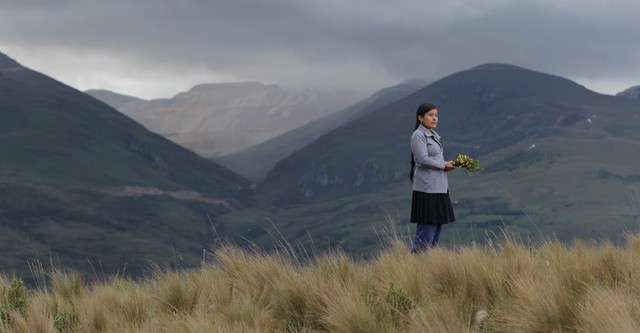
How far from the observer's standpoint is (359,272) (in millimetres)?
7672

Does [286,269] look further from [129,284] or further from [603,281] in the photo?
[603,281]

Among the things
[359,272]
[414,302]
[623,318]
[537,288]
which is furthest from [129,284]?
[623,318]

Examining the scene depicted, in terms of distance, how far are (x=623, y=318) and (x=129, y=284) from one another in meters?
6.23

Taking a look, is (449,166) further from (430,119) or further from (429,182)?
(430,119)

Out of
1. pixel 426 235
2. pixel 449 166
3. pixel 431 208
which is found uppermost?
pixel 449 166

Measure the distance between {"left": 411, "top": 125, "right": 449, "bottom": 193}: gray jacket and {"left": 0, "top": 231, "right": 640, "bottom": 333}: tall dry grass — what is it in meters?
1.92

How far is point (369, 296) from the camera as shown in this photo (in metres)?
6.38

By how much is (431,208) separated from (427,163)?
2.18 ft

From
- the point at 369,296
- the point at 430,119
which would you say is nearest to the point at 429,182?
the point at 430,119

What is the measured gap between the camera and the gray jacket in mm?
10648

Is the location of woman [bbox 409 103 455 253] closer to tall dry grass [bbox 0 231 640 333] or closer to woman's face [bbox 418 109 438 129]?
woman's face [bbox 418 109 438 129]

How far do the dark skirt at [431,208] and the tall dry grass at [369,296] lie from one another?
61.6 inches

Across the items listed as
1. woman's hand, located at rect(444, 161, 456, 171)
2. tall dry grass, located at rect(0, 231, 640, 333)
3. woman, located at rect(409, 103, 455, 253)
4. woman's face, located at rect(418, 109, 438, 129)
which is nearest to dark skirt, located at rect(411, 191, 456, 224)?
woman, located at rect(409, 103, 455, 253)

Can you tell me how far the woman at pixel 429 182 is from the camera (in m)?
10.6
